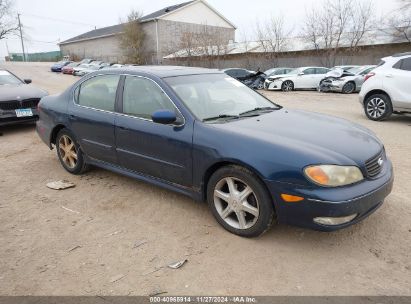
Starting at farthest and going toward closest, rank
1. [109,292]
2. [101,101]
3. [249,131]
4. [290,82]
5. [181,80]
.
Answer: [290,82], [101,101], [181,80], [249,131], [109,292]

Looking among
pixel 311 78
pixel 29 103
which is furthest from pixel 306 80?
pixel 29 103

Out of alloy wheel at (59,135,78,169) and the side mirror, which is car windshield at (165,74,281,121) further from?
alloy wheel at (59,135,78,169)

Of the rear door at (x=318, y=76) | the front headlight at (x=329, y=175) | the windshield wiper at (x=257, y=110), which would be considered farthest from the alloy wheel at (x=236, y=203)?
the rear door at (x=318, y=76)

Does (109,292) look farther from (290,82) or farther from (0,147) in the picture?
(290,82)

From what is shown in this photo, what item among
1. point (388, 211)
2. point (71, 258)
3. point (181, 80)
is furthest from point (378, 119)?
point (71, 258)

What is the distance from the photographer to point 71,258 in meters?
3.16

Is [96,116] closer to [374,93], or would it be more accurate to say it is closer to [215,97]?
[215,97]

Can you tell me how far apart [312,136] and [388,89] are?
632cm

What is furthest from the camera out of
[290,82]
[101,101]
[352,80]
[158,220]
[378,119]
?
[290,82]

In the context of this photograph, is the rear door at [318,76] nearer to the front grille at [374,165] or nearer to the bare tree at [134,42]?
the front grille at [374,165]

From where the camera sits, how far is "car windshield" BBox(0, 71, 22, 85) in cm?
900

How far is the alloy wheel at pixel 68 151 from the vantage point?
5125 mm

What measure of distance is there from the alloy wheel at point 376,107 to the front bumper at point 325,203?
6.48 metres

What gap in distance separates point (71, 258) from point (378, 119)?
27.0 feet
